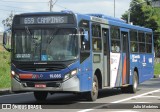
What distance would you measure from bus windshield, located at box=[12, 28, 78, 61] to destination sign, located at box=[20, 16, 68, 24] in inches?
11.1

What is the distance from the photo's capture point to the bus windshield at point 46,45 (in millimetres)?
15422

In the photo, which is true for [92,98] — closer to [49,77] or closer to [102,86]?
[102,86]

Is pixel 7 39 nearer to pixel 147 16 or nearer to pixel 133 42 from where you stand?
pixel 133 42

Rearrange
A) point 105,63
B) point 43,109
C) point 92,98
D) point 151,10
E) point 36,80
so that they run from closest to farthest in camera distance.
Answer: point 43,109
point 36,80
point 92,98
point 105,63
point 151,10

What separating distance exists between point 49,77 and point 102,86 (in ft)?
10.1

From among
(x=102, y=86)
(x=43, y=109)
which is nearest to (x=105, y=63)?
(x=102, y=86)

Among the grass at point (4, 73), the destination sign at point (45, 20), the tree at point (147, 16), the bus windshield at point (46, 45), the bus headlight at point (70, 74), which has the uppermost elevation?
the tree at point (147, 16)

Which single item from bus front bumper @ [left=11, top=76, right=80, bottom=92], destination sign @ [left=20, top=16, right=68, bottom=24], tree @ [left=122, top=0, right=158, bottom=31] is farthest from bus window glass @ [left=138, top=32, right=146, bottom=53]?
tree @ [left=122, top=0, right=158, bottom=31]

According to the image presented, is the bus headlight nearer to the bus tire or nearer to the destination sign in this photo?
the bus tire

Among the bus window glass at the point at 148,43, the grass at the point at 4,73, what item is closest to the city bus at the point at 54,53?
the bus window glass at the point at 148,43

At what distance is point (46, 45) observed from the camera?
15500 mm

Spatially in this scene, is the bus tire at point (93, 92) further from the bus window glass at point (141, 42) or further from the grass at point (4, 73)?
the grass at point (4, 73)

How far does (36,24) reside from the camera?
15789 mm

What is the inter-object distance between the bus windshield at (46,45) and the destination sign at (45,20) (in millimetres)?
281
